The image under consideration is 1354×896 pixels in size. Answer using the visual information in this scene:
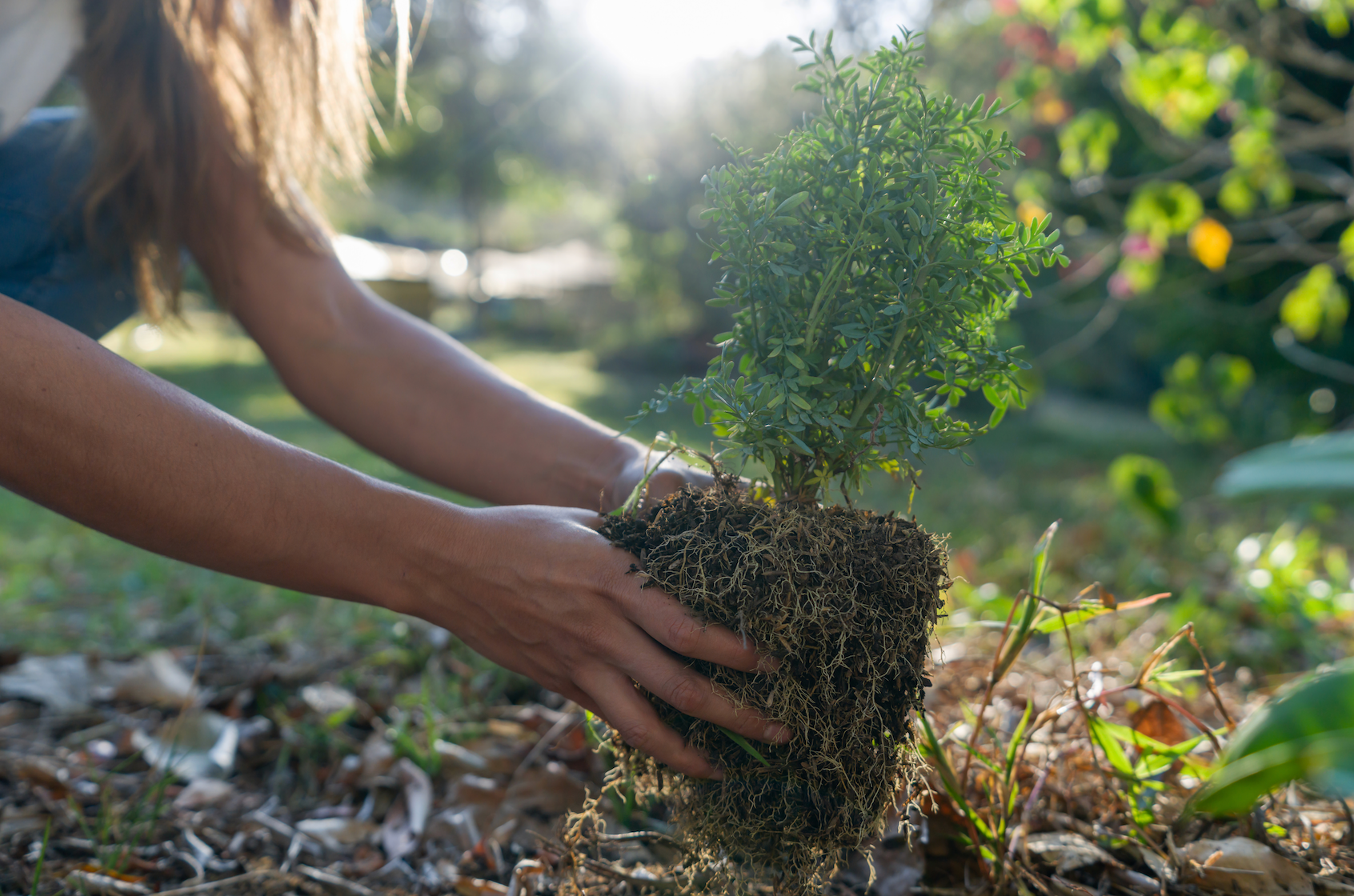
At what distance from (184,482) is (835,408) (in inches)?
33.9

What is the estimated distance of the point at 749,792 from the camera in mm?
1120

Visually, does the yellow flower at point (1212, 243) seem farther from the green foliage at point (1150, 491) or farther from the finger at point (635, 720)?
the finger at point (635, 720)

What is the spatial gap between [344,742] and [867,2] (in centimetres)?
1345

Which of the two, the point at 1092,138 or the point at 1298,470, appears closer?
the point at 1298,470

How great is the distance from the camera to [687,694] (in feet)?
3.41

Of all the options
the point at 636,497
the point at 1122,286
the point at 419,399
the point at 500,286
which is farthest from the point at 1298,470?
the point at 500,286

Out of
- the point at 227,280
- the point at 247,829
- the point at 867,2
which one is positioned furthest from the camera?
the point at 867,2

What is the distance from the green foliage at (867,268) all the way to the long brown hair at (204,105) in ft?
3.57

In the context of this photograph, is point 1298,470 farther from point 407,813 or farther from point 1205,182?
point 1205,182

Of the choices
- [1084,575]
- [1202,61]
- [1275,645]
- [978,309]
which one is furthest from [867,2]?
[978,309]

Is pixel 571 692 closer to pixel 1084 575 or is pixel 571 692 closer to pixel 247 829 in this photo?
pixel 247 829

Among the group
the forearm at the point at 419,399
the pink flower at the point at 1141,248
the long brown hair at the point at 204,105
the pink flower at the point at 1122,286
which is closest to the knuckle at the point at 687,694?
the forearm at the point at 419,399

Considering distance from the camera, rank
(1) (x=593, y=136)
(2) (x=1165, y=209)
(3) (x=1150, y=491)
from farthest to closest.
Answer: (1) (x=593, y=136) < (2) (x=1165, y=209) < (3) (x=1150, y=491)

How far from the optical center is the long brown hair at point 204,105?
1.74 metres
